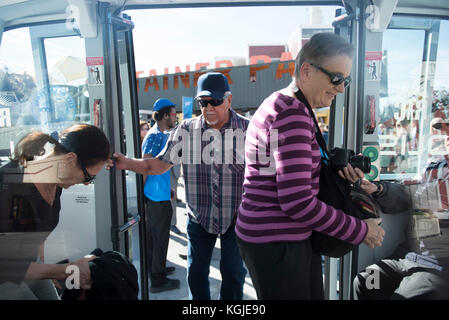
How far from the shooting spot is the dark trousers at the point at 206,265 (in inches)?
88.1

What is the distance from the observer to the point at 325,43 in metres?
1.28

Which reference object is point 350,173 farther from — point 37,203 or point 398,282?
point 37,203

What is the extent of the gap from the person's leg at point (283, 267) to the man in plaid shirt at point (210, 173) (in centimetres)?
85

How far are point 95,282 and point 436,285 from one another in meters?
→ 1.72

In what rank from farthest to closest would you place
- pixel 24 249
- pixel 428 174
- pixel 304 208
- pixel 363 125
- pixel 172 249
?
1. pixel 172 249
2. pixel 363 125
3. pixel 428 174
4. pixel 24 249
5. pixel 304 208

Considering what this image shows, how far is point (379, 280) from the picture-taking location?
1.97 meters

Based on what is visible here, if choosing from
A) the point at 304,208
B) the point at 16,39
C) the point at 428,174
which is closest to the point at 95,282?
the point at 304,208

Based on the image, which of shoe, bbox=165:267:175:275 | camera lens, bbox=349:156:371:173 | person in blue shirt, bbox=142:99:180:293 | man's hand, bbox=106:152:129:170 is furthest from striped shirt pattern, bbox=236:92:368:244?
shoe, bbox=165:267:175:275

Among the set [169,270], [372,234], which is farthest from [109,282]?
[169,270]

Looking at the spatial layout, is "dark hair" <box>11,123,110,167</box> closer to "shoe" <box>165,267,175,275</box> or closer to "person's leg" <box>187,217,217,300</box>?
"person's leg" <box>187,217,217,300</box>

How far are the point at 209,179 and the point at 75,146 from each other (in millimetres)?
907
